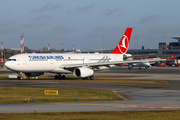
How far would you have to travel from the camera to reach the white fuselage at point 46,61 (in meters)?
54.5

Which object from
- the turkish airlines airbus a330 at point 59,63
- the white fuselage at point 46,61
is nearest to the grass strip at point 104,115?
the white fuselage at point 46,61

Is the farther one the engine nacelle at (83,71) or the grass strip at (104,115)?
the engine nacelle at (83,71)

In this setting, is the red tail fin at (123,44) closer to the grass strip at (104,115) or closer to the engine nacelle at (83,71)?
the engine nacelle at (83,71)

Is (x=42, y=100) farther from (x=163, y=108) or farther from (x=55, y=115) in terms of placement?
(x=163, y=108)

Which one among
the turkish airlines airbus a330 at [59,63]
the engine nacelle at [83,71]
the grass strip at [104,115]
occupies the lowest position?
the grass strip at [104,115]

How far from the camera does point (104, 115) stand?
20703 mm

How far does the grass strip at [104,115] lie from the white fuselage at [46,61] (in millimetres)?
34436

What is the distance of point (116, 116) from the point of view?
20391 millimetres

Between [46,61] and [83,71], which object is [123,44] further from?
[46,61]

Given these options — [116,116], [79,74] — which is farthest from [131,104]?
[79,74]

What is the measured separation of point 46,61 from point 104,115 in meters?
37.4

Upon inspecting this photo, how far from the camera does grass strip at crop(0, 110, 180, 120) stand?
64.7 feet

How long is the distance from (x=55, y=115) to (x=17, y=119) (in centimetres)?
262

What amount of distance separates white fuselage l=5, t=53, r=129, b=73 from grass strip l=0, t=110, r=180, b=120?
1356 inches
